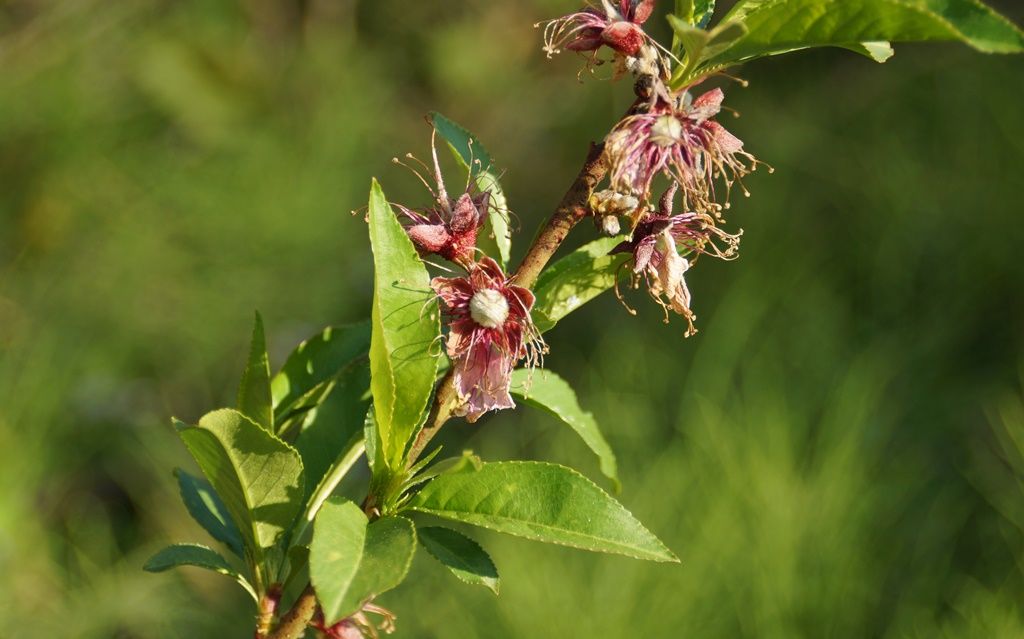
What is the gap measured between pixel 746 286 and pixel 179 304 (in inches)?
42.7

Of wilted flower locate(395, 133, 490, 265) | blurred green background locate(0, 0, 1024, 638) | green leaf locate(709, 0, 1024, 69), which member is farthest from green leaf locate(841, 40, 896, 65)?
blurred green background locate(0, 0, 1024, 638)

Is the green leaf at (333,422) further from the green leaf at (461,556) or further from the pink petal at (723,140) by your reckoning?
the pink petal at (723,140)

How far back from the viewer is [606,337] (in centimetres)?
177

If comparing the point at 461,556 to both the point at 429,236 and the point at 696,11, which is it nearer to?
the point at 429,236

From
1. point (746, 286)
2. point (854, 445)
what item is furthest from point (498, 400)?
point (746, 286)

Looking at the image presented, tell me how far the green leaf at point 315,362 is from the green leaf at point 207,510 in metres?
0.07

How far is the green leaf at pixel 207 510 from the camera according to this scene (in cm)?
50

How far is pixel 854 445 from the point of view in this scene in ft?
4.59

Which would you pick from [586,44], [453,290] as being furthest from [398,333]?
[586,44]

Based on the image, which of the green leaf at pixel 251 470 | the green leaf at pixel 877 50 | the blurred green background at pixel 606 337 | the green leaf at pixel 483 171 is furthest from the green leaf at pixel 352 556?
the blurred green background at pixel 606 337

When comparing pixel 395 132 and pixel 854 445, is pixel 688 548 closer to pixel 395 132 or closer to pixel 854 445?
pixel 854 445

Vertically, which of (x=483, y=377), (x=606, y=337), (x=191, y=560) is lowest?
(x=606, y=337)

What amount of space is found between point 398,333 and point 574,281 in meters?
0.09

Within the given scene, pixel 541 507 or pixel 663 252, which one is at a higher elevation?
pixel 663 252
